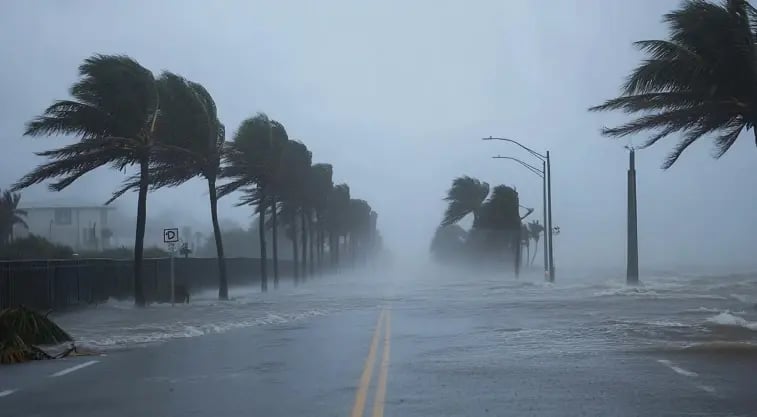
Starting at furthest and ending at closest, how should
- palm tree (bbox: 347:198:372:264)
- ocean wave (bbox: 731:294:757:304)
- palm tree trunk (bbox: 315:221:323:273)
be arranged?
palm tree (bbox: 347:198:372:264) < palm tree trunk (bbox: 315:221:323:273) < ocean wave (bbox: 731:294:757:304)

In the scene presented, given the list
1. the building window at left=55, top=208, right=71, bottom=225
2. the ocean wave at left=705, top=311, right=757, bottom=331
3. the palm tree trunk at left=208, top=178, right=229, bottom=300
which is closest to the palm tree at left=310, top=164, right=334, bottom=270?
the building window at left=55, top=208, right=71, bottom=225

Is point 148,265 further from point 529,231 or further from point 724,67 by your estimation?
point 529,231

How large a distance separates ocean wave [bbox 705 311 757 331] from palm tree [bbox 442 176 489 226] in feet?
186

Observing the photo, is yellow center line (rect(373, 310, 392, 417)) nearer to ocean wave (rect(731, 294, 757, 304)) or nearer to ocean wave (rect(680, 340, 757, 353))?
ocean wave (rect(680, 340, 757, 353))

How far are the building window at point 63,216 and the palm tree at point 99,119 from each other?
31.9 meters

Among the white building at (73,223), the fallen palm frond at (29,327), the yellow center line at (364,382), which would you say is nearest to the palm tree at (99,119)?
the fallen palm frond at (29,327)

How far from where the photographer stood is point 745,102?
25469mm

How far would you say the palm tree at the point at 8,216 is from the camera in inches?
2076

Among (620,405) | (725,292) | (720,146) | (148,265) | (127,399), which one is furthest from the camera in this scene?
(148,265)

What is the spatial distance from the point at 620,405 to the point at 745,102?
1684 cm

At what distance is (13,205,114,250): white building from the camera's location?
62.8 metres

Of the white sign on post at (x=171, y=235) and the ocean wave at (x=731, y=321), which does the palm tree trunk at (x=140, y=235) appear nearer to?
the white sign on post at (x=171, y=235)

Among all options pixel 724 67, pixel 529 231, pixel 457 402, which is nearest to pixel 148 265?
pixel 724 67

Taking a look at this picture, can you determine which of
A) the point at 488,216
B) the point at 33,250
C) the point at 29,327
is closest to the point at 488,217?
the point at 488,216
